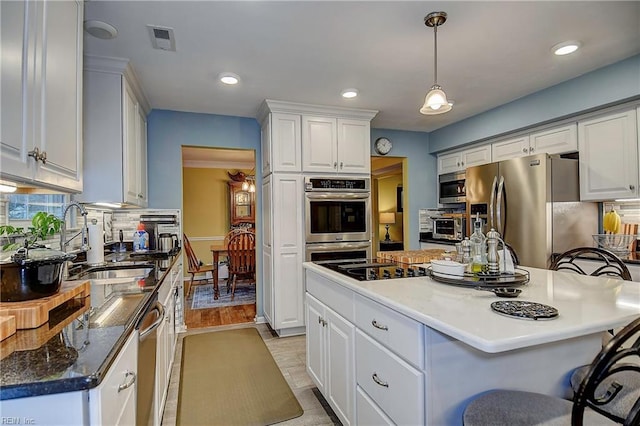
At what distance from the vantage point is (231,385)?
244cm

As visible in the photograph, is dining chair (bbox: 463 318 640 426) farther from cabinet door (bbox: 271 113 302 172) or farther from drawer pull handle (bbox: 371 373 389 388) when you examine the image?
cabinet door (bbox: 271 113 302 172)

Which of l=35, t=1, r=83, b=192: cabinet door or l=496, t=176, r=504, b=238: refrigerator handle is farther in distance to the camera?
l=496, t=176, r=504, b=238: refrigerator handle

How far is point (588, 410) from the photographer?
109cm

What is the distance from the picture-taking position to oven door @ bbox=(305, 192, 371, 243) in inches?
139

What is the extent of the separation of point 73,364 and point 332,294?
1289 mm

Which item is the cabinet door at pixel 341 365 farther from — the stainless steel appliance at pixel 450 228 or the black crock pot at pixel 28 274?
the stainless steel appliance at pixel 450 228

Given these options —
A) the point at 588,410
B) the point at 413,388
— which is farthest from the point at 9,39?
the point at 588,410

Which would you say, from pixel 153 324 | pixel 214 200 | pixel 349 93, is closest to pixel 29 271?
pixel 153 324

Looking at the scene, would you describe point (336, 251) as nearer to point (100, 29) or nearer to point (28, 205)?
point (28, 205)

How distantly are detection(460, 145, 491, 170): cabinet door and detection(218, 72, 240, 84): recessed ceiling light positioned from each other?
2842 mm

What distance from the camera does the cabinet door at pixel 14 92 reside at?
1.02 meters

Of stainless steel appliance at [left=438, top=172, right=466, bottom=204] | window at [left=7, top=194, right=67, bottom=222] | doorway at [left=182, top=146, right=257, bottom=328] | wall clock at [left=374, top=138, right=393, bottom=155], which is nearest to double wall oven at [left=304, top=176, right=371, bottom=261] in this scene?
wall clock at [left=374, top=138, right=393, bottom=155]

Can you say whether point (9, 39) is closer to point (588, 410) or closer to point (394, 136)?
point (588, 410)

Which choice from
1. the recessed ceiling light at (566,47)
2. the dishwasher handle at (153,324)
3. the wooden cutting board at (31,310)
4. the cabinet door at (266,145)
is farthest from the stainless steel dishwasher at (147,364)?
the recessed ceiling light at (566,47)
